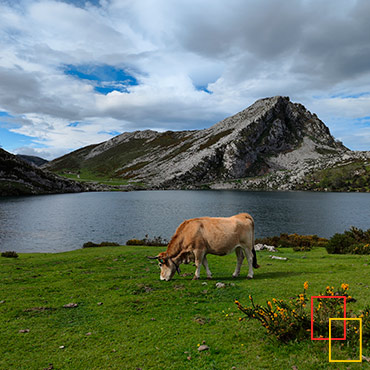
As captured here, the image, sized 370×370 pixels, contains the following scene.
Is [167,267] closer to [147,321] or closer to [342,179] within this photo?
[147,321]

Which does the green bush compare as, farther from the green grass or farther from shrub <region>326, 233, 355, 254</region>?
the green grass

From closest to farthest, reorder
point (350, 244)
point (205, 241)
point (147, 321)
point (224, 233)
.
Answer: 1. point (147, 321)
2. point (224, 233)
3. point (205, 241)
4. point (350, 244)

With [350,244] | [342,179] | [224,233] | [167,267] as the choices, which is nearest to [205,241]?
[224,233]

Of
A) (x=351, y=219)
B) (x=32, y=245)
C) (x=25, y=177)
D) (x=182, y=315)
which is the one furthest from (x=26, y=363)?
(x=25, y=177)

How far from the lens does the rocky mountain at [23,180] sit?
123875mm

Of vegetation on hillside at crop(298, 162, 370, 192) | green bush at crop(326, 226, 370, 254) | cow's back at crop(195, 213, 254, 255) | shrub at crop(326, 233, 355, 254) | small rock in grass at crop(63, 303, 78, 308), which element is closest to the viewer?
small rock in grass at crop(63, 303, 78, 308)

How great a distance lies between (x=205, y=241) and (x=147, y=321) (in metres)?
5.47

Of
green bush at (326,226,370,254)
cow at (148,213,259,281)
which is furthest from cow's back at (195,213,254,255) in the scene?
green bush at (326,226,370,254)

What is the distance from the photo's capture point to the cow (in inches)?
535

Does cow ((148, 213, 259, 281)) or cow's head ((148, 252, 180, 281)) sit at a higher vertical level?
cow ((148, 213, 259, 281))

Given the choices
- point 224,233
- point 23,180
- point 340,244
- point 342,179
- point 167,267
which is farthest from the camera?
point 342,179

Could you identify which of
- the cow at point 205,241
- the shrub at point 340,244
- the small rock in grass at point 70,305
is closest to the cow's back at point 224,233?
the cow at point 205,241

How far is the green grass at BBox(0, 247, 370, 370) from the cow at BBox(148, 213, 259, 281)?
1.02 metres

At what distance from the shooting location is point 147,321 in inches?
367
